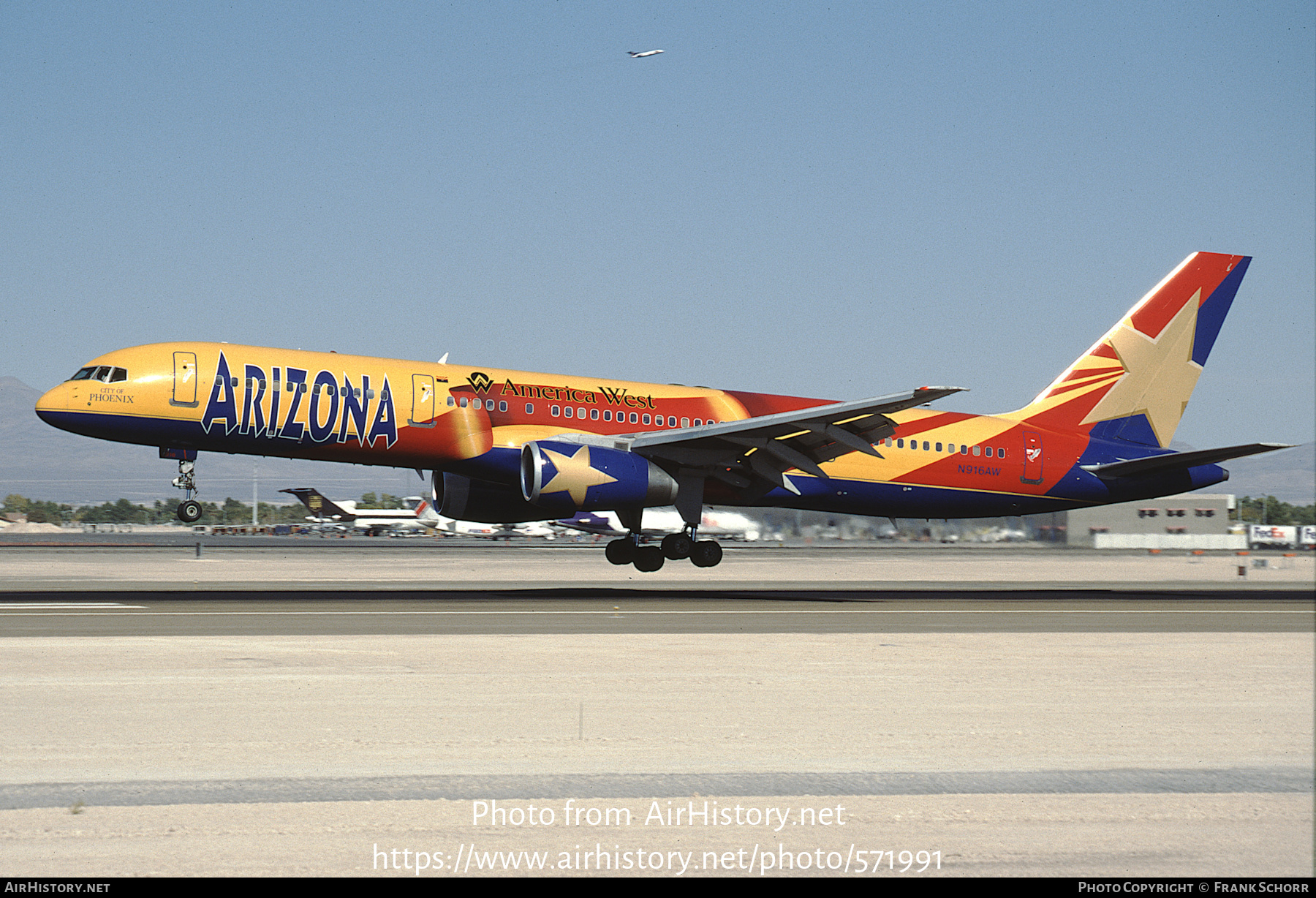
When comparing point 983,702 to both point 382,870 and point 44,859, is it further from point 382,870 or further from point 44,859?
point 44,859

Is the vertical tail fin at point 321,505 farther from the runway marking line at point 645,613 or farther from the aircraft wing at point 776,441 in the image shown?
the runway marking line at point 645,613

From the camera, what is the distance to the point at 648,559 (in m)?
34.5

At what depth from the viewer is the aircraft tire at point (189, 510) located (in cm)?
2866

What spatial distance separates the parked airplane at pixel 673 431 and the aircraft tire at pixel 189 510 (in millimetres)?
61

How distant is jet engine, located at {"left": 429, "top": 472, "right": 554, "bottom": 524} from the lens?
34750 mm

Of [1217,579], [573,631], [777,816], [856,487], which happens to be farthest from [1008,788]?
[1217,579]

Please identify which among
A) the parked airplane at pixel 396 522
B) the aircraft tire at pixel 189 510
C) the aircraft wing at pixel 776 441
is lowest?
the parked airplane at pixel 396 522

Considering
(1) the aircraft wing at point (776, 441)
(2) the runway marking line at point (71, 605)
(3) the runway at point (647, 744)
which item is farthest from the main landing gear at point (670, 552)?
A: (2) the runway marking line at point (71, 605)

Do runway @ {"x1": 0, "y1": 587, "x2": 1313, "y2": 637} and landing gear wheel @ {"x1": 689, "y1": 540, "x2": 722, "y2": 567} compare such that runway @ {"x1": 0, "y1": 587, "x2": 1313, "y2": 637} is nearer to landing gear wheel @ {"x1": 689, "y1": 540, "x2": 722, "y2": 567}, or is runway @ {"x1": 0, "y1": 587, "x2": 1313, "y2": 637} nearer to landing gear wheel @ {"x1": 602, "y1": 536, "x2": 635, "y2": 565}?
landing gear wheel @ {"x1": 689, "y1": 540, "x2": 722, "y2": 567}

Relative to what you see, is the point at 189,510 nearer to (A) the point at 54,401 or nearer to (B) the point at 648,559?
(A) the point at 54,401

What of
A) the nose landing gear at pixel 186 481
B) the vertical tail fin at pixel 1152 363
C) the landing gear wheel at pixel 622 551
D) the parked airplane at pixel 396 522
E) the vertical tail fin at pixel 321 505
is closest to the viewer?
the nose landing gear at pixel 186 481

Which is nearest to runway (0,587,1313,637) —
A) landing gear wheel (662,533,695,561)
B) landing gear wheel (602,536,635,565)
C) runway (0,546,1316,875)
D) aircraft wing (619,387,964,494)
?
runway (0,546,1316,875)

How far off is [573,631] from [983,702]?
9.01 m

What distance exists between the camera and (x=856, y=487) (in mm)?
35719
